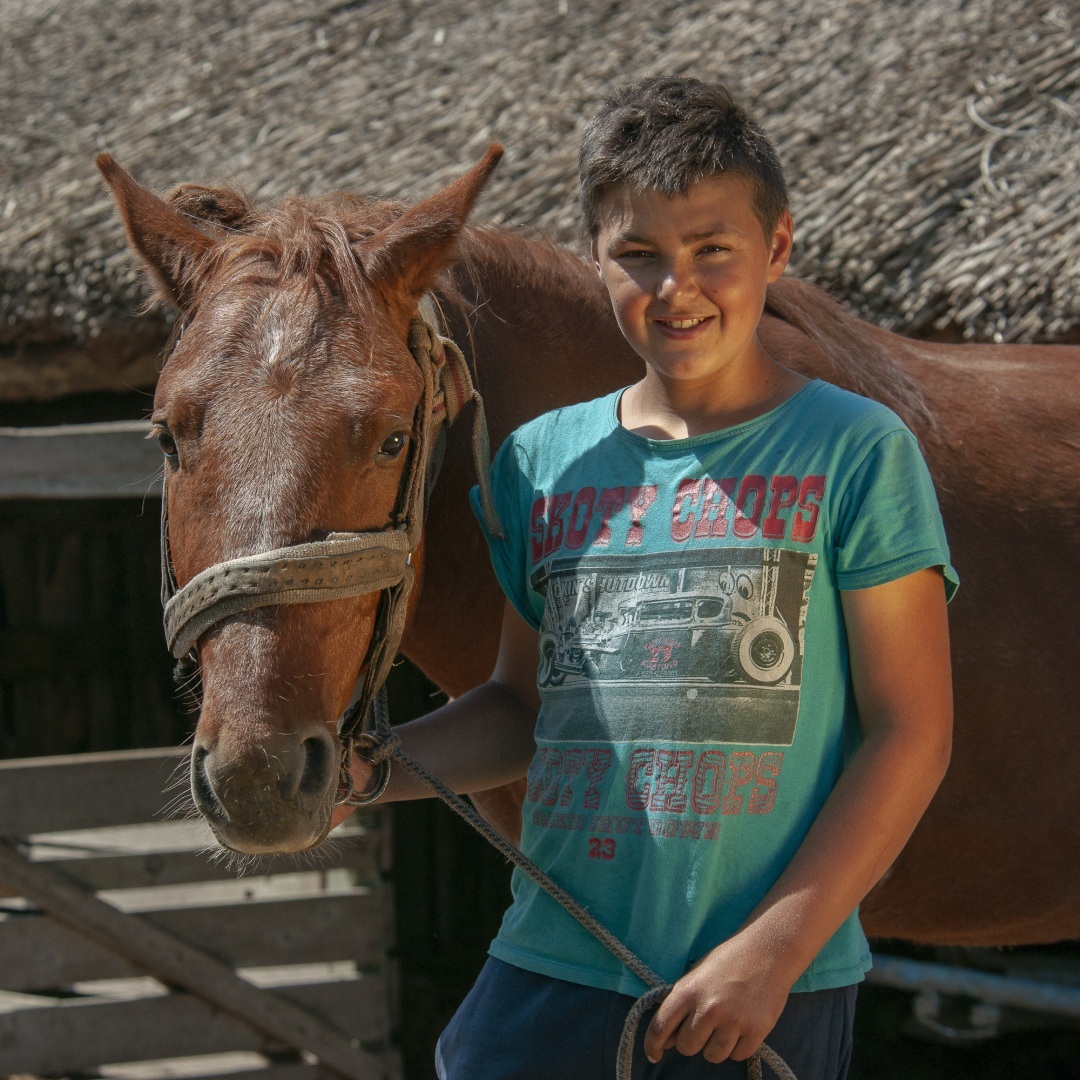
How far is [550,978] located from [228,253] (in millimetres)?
1074

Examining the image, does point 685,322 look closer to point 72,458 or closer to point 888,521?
point 888,521

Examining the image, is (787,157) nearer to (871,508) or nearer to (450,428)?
(450,428)

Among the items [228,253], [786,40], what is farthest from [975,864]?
[786,40]

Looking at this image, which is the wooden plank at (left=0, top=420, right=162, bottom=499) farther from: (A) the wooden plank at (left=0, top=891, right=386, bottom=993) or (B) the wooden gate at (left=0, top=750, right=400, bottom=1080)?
(A) the wooden plank at (left=0, top=891, right=386, bottom=993)

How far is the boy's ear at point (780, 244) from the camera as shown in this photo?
4.78 feet

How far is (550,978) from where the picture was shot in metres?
1.31

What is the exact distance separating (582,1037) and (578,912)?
0.43 ft

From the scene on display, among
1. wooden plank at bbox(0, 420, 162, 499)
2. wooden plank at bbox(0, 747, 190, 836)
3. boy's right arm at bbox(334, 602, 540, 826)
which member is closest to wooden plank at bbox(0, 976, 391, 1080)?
wooden plank at bbox(0, 747, 190, 836)

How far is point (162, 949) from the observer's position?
3.73 metres

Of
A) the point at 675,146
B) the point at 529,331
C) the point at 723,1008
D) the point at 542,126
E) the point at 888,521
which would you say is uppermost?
the point at 542,126

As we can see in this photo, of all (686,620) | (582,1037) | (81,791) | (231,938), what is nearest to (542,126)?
(81,791)

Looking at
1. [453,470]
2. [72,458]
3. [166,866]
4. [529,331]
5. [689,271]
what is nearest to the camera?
[689,271]

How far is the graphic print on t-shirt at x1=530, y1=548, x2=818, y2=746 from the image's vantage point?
4.17 ft

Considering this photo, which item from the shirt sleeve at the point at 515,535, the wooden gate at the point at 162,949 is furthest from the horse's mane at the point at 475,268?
the wooden gate at the point at 162,949
